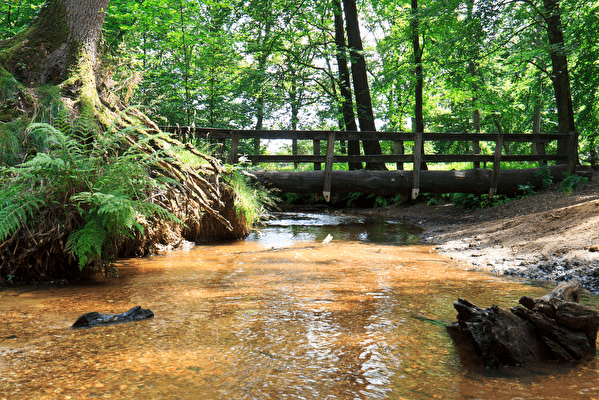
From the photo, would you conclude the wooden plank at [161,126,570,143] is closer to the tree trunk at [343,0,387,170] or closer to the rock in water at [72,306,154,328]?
the tree trunk at [343,0,387,170]

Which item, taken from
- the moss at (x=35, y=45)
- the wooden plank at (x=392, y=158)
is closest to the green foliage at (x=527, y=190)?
the wooden plank at (x=392, y=158)

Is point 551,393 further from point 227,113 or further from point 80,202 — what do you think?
point 227,113

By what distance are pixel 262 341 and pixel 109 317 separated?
129 cm

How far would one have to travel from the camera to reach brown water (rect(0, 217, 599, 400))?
6.87ft

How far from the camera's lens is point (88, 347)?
258cm

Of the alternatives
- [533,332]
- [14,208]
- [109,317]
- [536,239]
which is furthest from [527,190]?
[14,208]

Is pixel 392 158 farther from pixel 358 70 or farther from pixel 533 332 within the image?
pixel 533 332

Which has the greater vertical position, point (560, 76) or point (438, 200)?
point (560, 76)

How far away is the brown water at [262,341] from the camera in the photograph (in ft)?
6.87

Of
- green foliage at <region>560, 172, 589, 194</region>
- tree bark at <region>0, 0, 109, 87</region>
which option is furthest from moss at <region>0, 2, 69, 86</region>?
green foliage at <region>560, 172, 589, 194</region>

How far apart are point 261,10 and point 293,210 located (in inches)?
283

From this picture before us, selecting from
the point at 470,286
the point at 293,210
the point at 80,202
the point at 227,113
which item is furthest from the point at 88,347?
the point at 227,113

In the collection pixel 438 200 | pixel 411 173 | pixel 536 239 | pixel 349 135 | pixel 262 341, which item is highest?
pixel 349 135

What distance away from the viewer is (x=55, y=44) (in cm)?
590
